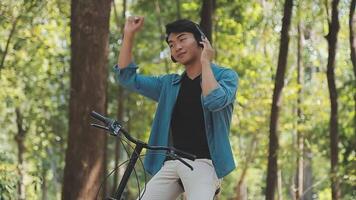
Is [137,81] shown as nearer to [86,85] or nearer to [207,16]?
[86,85]

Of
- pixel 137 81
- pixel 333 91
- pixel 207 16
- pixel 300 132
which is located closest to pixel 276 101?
pixel 333 91

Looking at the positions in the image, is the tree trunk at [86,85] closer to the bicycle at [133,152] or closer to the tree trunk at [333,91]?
the bicycle at [133,152]

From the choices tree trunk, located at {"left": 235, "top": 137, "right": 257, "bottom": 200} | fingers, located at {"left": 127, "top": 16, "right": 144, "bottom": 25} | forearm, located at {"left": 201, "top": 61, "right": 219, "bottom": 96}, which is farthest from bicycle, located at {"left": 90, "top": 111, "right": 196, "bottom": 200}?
tree trunk, located at {"left": 235, "top": 137, "right": 257, "bottom": 200}

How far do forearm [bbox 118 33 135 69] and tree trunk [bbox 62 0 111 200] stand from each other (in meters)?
3.65

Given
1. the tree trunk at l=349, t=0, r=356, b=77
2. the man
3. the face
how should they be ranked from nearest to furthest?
the man < the face < the tree trunk at l=349, t=0, r=356, b=77

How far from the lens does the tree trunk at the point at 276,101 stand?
12.6m

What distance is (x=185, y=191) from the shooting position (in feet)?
12.8

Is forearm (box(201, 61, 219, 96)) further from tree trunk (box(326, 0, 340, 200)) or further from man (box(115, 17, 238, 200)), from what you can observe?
tree trunk (box(326, 0, 340, 200))

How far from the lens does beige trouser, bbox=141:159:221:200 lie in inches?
150

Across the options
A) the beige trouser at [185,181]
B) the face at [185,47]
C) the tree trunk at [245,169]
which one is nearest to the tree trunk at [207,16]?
the face at [185,47]

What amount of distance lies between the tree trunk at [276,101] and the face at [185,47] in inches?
345

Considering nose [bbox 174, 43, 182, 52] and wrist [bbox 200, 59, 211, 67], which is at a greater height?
nose [bbox 174, 43, 182, 52]

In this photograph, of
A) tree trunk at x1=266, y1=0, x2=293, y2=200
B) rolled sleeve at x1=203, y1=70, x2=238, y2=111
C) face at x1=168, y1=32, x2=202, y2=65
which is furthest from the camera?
tree trunk at x1=266, y1=0, x2=293, y2=200

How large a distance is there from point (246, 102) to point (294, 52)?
4.37 m
